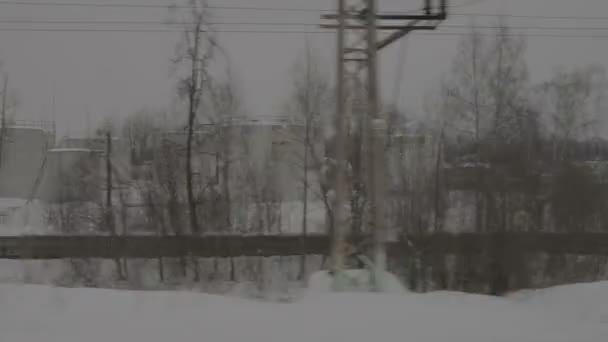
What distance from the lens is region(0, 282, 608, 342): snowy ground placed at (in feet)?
16.7

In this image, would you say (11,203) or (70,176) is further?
(11,203)

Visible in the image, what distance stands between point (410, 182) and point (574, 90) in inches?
506

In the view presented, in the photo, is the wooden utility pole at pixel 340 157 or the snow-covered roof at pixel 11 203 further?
the snow-covered roof at pixel 11 203

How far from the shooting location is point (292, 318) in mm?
5531

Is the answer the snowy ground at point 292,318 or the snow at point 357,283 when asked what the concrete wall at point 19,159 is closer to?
the snow at point 357,283

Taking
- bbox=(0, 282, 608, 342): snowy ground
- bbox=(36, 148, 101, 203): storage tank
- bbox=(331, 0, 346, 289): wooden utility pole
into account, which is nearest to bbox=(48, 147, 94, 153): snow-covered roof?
bbox=(36, 148, 101, 203): storage tank

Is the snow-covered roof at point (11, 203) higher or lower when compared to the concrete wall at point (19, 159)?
lower

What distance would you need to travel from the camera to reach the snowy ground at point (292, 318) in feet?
16.7

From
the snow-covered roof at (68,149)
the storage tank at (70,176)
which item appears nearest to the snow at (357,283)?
the storage tank at (70,176)

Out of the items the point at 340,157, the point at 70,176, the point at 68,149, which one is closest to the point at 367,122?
the point at 340,157

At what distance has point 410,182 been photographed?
25.0m

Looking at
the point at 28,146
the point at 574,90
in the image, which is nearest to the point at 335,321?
the point at 574,90

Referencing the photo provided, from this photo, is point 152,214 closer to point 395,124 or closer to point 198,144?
point 198,144

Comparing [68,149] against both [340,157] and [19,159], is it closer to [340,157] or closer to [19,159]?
[19,159]
